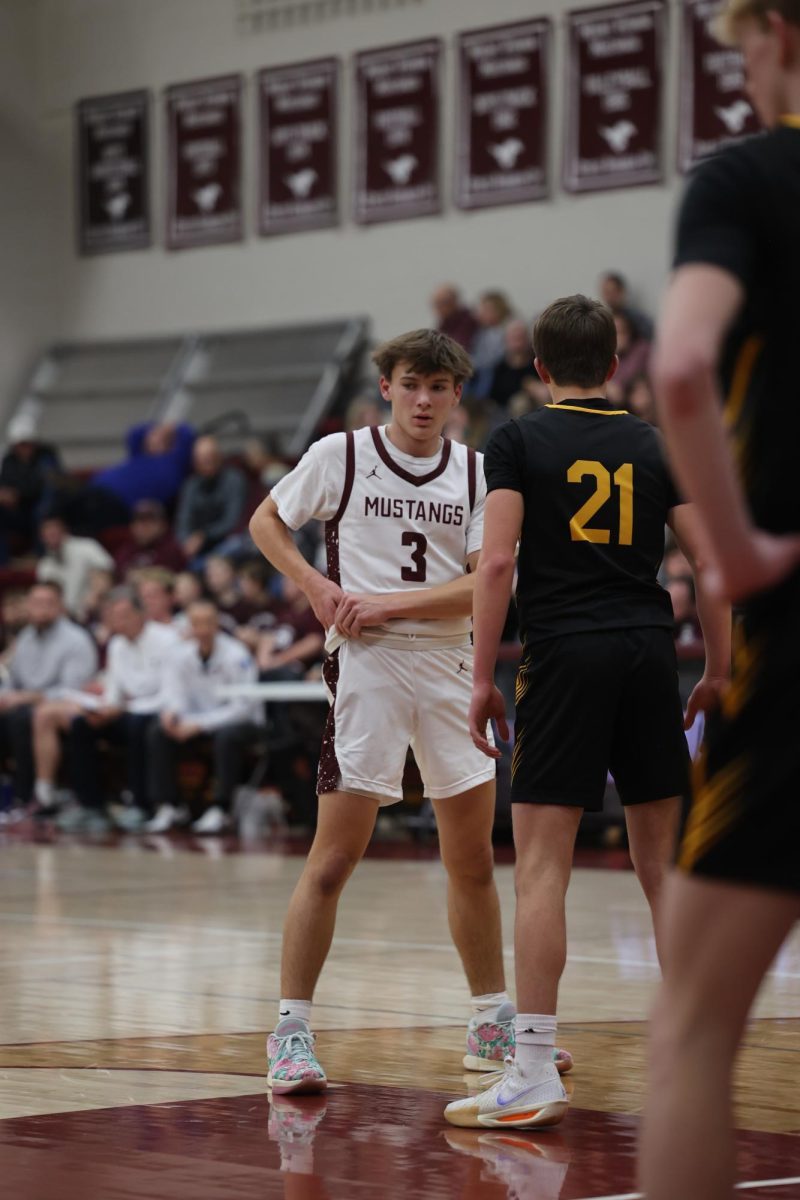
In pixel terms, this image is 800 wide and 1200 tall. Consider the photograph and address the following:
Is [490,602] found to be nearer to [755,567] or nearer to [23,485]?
[755,567]

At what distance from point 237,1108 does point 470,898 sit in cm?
84

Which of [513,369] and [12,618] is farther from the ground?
[513,369]

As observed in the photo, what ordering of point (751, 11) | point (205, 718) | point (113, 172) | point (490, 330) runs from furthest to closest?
point (113, 172), point (490, 330), point (205, 718), point (751, 11)

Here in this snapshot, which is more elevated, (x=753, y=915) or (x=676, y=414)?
(x=676, y=414)

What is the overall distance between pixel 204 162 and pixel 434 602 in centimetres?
1743

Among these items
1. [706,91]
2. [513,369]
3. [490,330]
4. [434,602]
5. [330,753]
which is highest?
[706,91]

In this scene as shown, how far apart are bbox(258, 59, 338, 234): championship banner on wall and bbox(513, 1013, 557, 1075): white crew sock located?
17135mm

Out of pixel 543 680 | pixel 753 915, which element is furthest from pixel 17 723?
pixel 753 915

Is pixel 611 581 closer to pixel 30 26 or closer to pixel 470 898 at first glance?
pixel 470 898

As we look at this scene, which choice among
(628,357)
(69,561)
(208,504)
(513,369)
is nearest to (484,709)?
(628,357)

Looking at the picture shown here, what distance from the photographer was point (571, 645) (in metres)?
Result: 4.20

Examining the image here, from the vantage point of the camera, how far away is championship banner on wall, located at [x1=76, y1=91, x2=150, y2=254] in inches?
870

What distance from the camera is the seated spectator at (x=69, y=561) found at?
718 inches

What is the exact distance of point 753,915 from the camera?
2.24m
